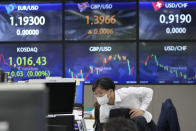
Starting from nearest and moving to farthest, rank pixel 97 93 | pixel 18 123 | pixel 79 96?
pixel 18 123 < pixel 97 93 < pixel 79 96

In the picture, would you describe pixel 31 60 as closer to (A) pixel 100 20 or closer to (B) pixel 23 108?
(A) pixel 100 20

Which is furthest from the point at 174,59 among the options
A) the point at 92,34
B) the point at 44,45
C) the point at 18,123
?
the point at 18,123

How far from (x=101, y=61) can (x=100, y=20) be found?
0.66 meters

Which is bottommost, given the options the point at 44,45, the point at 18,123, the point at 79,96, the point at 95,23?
the point at 79,96

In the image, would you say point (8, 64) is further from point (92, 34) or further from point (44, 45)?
point (92, 34)

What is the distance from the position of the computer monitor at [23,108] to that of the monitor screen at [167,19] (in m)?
4.87

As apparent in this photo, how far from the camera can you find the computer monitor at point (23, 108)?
453mm

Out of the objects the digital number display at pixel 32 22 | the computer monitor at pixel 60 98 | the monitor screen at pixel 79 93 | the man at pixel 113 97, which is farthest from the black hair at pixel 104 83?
the digital number display at pixel 32 22

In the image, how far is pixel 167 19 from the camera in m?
5.24

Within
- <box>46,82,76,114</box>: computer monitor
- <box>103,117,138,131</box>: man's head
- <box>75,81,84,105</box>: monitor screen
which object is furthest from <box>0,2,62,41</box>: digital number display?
<box>103,117,138,131</box>: man's head

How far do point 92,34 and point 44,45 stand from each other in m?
0.80

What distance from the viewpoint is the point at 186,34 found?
522cm

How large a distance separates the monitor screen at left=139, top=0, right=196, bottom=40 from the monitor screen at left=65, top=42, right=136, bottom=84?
371 mm

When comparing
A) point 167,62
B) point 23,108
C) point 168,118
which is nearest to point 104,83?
point 168,118
